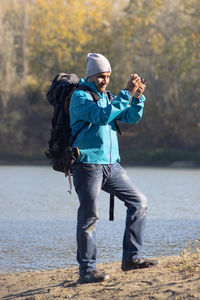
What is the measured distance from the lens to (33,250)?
7.77 meters

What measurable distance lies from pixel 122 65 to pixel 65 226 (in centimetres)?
3401

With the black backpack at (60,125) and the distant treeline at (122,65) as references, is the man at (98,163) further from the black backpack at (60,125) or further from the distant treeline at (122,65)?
the distant treeline at (122,65)

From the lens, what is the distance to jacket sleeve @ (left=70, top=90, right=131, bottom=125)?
488 centimetres

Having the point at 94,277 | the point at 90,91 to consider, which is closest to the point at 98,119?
the point at 90,91

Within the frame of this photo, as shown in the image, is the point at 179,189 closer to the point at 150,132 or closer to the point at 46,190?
the point at 46,190

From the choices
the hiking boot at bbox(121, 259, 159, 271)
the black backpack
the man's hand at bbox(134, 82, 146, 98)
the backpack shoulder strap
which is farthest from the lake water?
the man's hand at bbox(134, 82, 146, 98)

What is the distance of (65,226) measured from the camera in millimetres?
10039

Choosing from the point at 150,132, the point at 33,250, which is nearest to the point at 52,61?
the point at 150,132

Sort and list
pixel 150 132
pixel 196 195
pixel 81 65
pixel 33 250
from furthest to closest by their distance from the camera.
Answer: pixel 81 65 → pixel 150 132 → pixel 196 195 → pixel 33 250

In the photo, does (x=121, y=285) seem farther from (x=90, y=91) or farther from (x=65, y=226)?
(x=65, y=226)

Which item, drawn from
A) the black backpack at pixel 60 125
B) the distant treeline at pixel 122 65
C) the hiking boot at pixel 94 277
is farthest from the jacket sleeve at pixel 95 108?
the distant treeline at pixel 122 65

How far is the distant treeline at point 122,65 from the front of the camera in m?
40.3

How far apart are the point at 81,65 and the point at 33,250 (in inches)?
1515

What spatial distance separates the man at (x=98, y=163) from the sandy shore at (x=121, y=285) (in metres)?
0.17
